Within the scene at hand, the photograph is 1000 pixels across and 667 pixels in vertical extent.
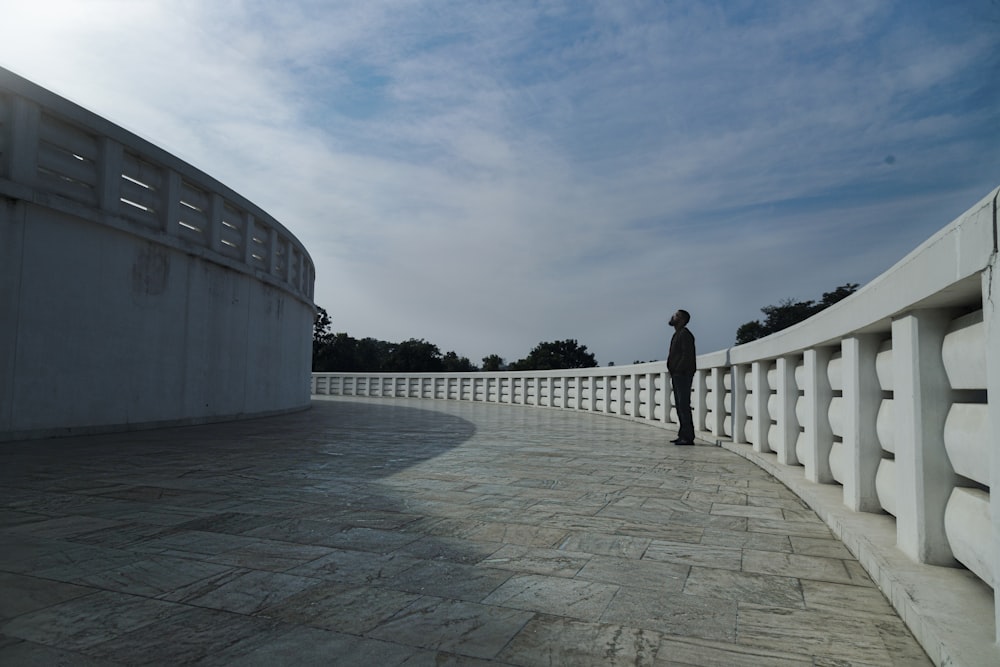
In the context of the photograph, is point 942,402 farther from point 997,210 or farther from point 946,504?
point 997,210

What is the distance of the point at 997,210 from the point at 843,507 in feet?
9.29

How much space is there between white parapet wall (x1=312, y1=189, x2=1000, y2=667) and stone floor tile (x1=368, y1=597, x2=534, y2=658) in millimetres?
1480

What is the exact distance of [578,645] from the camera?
234 centimetres

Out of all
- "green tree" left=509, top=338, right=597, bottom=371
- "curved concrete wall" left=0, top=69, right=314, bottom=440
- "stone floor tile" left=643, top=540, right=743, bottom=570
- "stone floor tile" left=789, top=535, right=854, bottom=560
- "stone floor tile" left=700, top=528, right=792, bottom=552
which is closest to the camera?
"stone floor tile" left=643, top=540, right=743, bottom=570

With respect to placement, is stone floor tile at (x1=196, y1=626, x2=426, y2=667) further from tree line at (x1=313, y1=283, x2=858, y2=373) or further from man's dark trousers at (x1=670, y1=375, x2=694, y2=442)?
tree line at (x1=313, y1=283, x2=858, y2=373)

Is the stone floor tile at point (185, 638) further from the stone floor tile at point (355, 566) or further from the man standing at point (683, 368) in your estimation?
the man standing at point (683, 368)

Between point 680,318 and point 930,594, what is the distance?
7.81 m

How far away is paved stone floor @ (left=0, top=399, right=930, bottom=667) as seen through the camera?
91.4 inches

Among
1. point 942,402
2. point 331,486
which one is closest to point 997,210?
point 942,402

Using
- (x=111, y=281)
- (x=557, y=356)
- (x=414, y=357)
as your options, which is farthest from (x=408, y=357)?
(x=111, y=281)

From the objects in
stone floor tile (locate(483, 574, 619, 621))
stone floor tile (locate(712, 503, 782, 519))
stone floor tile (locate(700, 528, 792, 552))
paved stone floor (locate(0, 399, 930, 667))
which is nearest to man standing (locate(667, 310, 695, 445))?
paved stone floor (locate(0, 399, 930, 667))

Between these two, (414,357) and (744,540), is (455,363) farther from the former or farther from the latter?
(744,540)

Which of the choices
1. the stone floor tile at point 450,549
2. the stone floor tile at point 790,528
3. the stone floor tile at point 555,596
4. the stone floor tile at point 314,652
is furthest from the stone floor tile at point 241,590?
the stone floor tile at point 790,528

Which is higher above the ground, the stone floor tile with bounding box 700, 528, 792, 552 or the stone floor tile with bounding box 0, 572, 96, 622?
the stone floor tile with bounding box 700, 528, 792, 552
